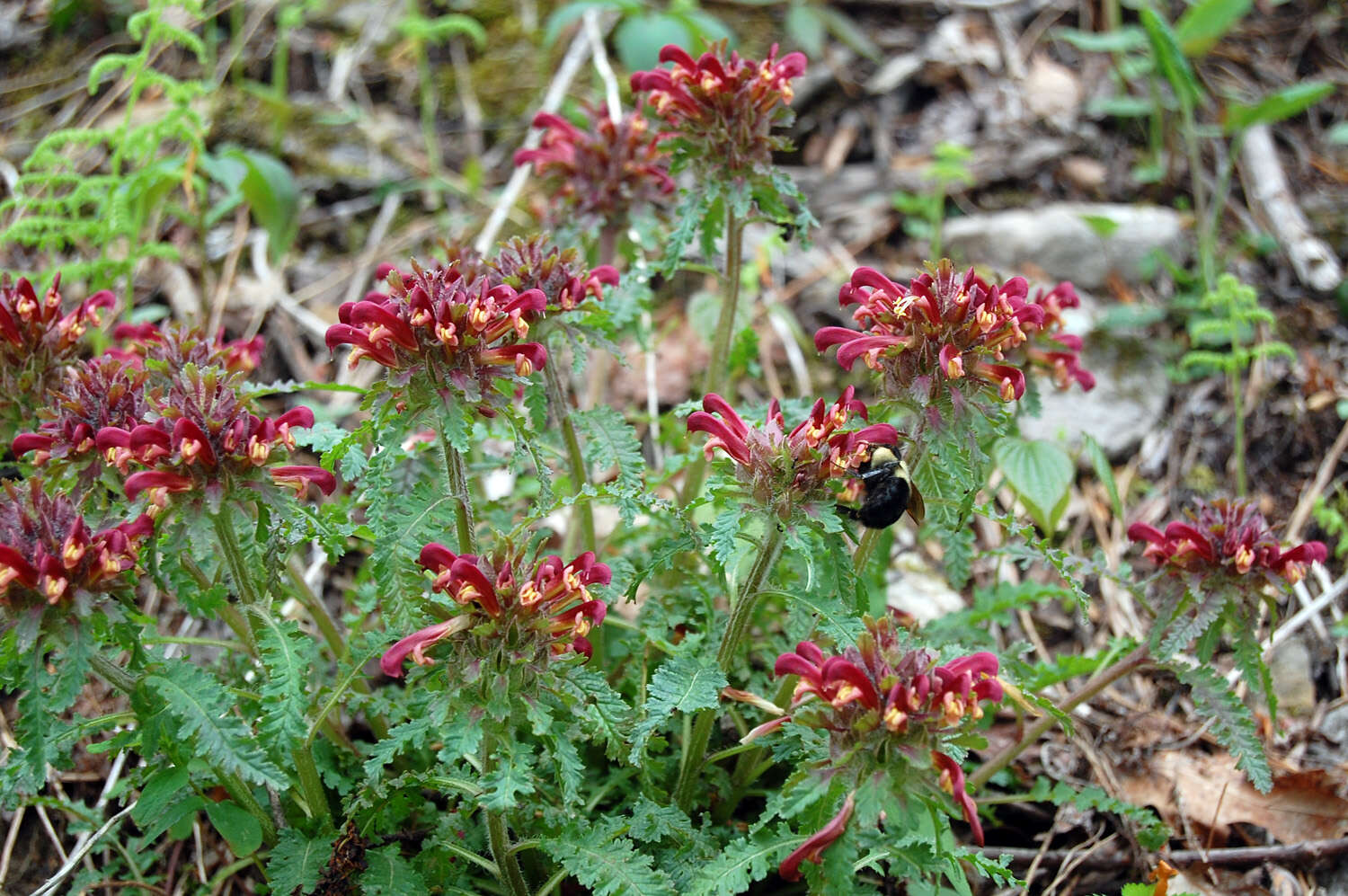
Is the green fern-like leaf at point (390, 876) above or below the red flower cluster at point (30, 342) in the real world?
below

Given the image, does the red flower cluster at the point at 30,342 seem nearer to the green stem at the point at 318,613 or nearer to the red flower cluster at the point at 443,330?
the green stem at the point at 318,613

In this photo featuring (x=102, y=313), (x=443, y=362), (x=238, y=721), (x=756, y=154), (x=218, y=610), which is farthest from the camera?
(x=102, y=313)

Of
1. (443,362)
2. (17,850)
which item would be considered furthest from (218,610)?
(17,850)

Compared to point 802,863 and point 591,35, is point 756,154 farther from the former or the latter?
point 591,35

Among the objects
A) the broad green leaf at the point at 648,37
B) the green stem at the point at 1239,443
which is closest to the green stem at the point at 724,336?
the broad green leaf at the point at 648,37

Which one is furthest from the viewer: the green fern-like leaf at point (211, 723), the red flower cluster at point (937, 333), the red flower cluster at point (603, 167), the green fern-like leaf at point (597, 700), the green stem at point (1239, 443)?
the green stem at point (1239, 443)

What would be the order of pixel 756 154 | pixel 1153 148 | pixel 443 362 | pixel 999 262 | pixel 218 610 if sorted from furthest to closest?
pixel 1153 148 → pixel 999 262 → pixel 756 154 → pixel 218 610 → pixel 443 362
